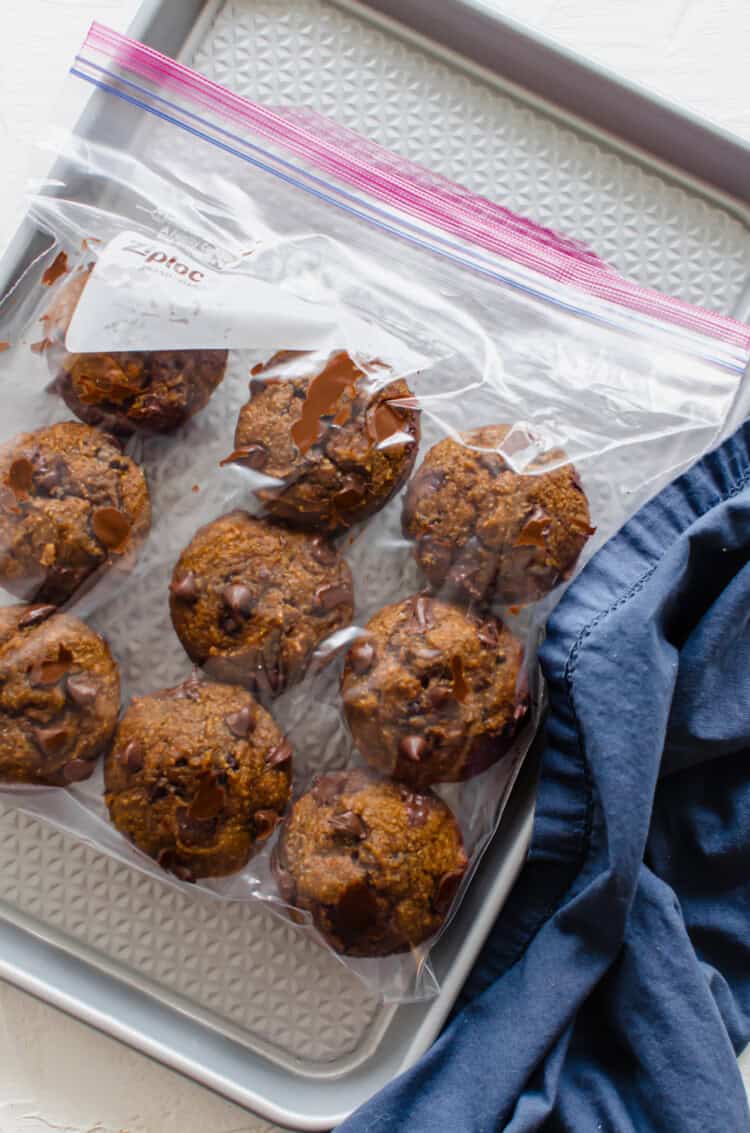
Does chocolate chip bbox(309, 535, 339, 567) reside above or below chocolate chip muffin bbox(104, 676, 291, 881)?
above

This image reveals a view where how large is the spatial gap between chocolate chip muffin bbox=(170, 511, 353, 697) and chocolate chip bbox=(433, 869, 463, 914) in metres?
0.23

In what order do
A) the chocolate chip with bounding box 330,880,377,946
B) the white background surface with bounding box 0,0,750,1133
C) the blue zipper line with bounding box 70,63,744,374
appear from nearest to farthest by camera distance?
the chocolate chip with bounding box 330,880,377,946
the blue zipper line with bounding box 70,63,744,374
the white background surface with bounding box 0,0,750,1133

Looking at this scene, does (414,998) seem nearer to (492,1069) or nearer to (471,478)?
(492,1069)

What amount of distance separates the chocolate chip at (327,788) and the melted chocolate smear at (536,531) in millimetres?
280

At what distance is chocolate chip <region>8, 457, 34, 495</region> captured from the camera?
975 mm

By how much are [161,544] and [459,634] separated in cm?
32

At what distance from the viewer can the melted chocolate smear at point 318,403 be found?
3.21 feet

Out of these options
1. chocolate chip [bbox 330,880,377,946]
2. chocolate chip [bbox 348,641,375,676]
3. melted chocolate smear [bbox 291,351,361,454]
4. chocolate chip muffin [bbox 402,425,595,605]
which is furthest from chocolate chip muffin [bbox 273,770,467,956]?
melted chocolate smear [bbox 291,351,361,454]

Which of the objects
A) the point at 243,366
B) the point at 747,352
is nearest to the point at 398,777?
the point at 243,366

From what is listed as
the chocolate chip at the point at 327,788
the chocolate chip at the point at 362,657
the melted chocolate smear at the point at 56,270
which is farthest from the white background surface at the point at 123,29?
the chocolate chip at the point at 362,657

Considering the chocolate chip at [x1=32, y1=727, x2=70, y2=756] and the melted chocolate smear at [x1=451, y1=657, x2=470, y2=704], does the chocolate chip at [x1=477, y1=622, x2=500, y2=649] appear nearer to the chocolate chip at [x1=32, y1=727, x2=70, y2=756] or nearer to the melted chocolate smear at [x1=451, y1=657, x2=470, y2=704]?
the melted chocolate smear at [x1=451, y1=657, x2=470, y2=704]

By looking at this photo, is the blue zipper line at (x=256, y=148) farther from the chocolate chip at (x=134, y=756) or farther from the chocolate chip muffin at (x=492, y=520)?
the chocolate chip at (x=134, y=756)

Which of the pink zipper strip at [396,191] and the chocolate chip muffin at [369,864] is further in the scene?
the pink zipper strip at [396,191]

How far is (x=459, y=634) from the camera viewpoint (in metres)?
0.98
